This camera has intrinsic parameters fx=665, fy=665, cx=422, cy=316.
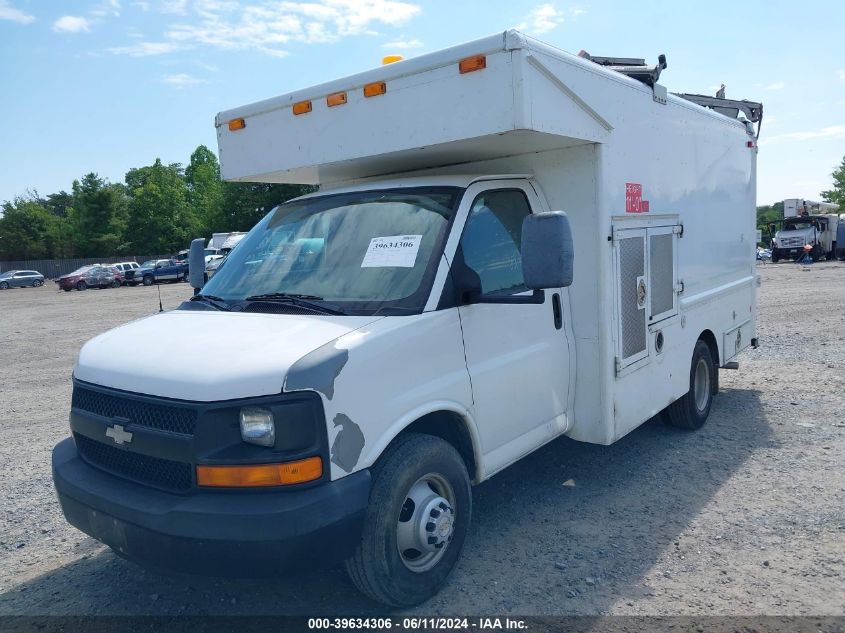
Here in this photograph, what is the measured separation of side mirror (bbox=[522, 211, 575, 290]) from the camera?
337cm

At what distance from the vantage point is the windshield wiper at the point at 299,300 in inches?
136

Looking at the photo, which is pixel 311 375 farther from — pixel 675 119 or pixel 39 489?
pixel 675 119

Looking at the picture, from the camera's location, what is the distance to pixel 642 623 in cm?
326

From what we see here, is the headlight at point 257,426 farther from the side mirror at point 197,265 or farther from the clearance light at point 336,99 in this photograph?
the side mirror at point 197,265

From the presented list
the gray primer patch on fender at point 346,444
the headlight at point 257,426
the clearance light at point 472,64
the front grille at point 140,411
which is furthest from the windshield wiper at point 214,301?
the clearance light at point 472,64

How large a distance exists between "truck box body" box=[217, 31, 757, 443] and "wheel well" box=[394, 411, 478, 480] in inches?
44.4

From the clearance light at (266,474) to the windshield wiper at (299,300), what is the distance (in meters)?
0.89

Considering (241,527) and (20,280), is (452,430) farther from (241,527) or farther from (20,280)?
(20,280)

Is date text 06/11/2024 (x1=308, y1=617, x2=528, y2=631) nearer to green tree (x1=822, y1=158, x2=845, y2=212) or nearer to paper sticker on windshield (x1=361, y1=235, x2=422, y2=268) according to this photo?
paper sticker on windshield (x1=361, y1=235, x2=422, y2=268)

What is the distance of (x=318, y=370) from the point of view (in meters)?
2.82

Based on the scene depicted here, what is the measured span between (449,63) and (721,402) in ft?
17.3

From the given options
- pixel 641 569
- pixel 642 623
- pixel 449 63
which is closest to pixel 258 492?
pixel 642 623

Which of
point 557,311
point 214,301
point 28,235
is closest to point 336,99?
point 214,301

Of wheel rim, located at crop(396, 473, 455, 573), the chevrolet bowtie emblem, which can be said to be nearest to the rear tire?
wheel rim, located at crop(396, 473, 455, 573)
